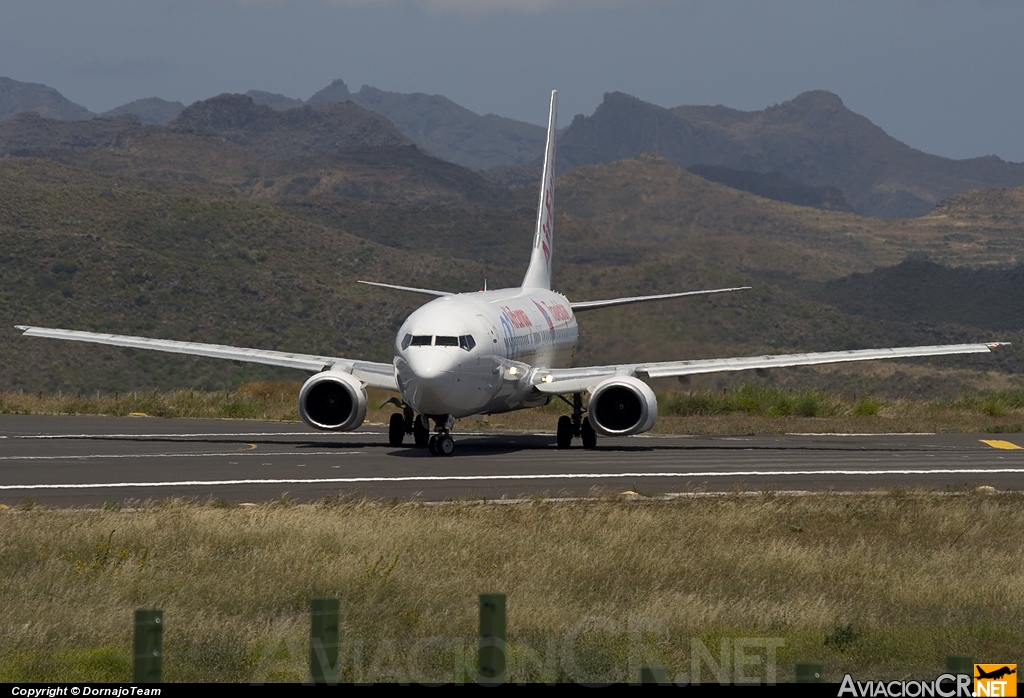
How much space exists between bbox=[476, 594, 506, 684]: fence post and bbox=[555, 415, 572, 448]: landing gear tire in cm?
3031

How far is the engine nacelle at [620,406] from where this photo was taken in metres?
36.6

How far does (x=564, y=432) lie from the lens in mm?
39875

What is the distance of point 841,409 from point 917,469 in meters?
23.9

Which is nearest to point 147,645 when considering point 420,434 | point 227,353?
point 420,434

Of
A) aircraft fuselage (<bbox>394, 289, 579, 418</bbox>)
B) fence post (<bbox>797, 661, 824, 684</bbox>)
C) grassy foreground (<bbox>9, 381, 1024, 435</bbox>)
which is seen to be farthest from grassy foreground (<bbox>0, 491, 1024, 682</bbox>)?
grassy foreground (<bbox>9, 381, 1024, 435</bbox>)

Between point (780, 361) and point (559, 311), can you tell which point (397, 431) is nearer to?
point (780, 361)

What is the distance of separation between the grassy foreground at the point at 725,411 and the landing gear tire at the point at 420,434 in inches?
389

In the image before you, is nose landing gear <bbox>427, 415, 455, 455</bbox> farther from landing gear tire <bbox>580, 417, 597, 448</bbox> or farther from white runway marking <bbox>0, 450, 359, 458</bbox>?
landing gear tire <bbox>580, 417, 597, 448</bbox>

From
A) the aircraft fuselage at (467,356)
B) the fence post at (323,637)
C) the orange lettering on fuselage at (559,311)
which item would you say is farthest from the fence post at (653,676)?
the orange lettering on fuselage at (559,311)

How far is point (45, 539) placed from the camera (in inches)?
749

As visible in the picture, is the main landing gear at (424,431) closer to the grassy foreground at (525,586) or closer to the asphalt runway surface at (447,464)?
the asphalt runway surface at (447,464)

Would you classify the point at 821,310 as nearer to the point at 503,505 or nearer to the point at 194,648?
the point at 503,505

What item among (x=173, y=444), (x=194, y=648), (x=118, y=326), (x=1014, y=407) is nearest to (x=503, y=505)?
(x=194, y=648)

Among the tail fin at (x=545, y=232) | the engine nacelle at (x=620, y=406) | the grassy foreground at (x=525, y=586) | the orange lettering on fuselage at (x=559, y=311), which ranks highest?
the tail fin at (x=545, y=232)
